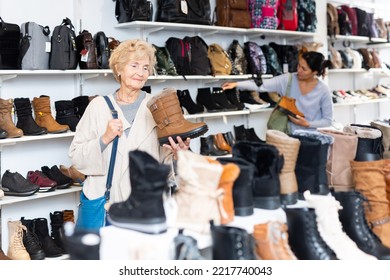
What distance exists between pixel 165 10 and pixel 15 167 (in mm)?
1919

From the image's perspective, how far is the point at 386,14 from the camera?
27.8 ft

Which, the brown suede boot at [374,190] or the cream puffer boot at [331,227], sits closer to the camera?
the cream puffer boot at [331,227]

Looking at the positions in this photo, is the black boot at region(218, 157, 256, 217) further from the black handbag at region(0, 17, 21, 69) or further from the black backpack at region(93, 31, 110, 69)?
the black backpack at region(93, 31, 110, 69)

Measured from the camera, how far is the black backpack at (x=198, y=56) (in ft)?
17.1

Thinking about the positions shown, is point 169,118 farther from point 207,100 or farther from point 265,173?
point 207,100

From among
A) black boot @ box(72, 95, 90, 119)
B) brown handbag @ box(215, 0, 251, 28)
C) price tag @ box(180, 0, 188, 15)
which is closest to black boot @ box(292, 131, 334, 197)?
black boot @ box(72, 95, 90, 119)

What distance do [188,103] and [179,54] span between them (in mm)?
461

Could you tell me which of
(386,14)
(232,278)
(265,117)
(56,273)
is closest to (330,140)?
(232,278)

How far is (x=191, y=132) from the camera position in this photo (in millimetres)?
2643

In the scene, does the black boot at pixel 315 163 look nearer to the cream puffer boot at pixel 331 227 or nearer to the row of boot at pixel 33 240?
the cream puffer boot at pixel 331 227

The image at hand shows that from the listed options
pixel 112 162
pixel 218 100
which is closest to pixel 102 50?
pixel 218 100

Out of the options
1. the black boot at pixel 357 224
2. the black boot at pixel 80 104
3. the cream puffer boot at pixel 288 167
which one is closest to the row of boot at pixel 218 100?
the black boot at pixel 80 104

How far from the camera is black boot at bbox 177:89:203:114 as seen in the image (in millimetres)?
5105

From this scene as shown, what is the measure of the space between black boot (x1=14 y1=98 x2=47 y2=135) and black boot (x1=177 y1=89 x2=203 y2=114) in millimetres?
1483
